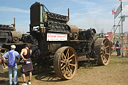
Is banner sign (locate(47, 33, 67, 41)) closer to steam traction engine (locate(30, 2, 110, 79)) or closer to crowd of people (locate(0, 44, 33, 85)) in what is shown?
steam traction engine (locate(30, 2, 110, 79))

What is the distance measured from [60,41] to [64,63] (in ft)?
3.49

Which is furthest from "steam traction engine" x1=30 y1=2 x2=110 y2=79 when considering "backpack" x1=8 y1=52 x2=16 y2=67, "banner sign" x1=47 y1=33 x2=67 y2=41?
"backpack" x1=8 y1=52 x2=16 y2=67

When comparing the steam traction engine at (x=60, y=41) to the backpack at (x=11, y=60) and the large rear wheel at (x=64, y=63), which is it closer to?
the large rear wheel at (x=64, y=63)

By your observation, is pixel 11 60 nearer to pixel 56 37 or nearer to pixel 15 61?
pixel 15 61

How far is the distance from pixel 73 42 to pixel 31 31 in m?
2.03

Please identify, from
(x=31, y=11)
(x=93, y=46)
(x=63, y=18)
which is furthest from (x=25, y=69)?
(x=93, y=46)

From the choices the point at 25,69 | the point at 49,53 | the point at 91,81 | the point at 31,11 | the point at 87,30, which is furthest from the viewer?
the point at 87,30

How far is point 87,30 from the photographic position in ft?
25.6

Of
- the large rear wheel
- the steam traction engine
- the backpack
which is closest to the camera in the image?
the backpack

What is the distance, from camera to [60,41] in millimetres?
6219

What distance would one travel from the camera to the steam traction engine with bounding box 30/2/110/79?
5486mm

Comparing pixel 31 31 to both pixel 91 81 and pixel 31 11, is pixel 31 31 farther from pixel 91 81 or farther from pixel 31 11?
pixel 91 81

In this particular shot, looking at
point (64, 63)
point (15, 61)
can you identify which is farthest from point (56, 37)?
point (15, 61)

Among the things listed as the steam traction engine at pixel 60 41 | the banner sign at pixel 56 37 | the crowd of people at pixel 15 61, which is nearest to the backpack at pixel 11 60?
the crowd of people at pixel 15 61
